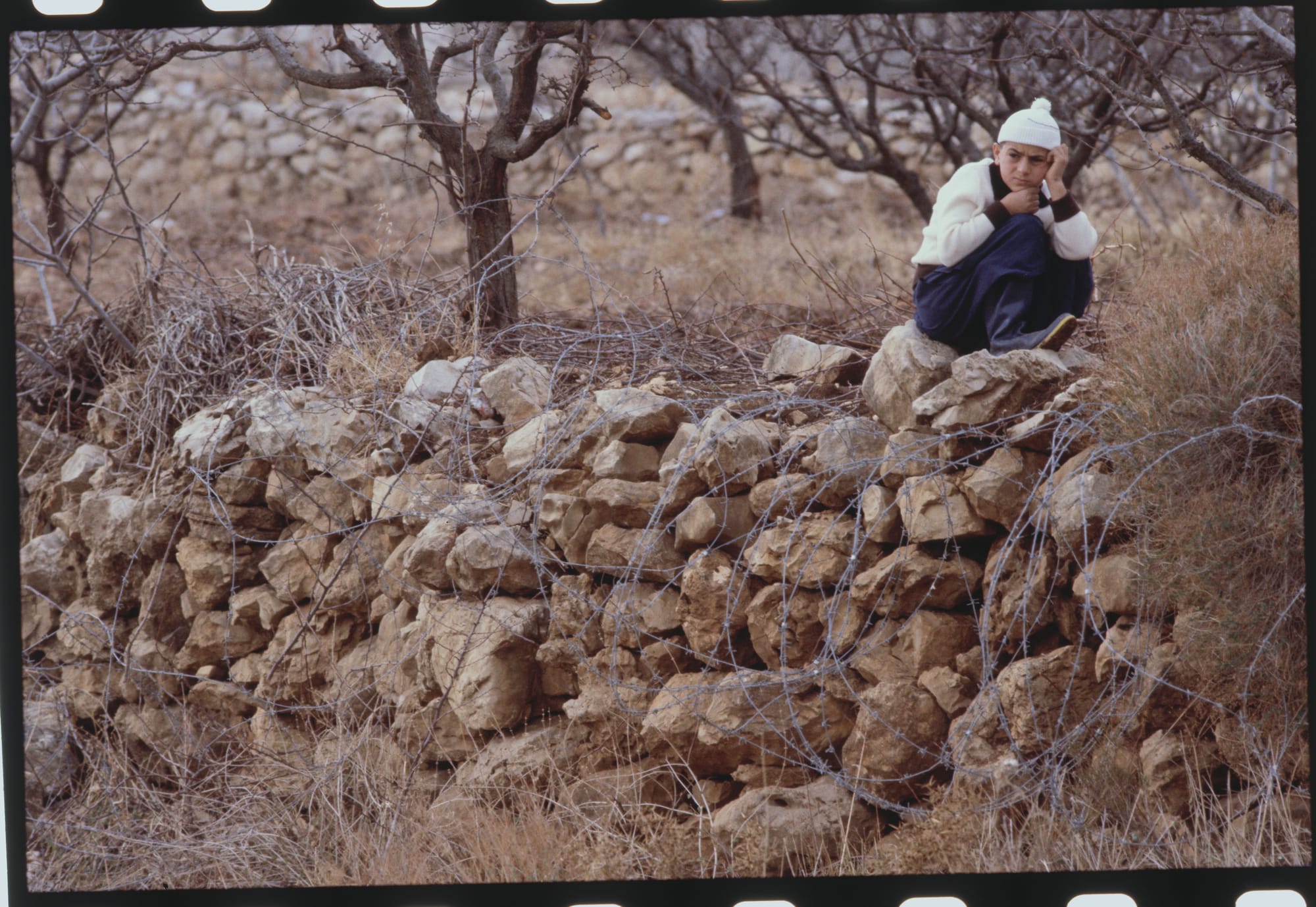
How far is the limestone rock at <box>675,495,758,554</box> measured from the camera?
301cm

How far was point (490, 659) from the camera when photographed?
314cm

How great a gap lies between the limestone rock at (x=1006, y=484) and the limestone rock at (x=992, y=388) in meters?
0.10

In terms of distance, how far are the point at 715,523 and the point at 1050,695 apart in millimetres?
917

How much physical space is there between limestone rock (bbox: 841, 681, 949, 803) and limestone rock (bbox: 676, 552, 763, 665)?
37 cm

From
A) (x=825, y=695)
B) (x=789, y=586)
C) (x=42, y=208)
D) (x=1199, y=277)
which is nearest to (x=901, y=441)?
(x=789, y=586)

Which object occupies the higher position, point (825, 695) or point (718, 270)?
point (718, 270)

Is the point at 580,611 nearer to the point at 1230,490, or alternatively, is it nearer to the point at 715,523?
the point at 715,523

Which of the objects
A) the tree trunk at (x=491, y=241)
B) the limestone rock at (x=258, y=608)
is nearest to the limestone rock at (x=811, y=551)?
the tree trunk at (x=491, y=241)

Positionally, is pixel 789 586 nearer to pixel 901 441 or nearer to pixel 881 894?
pixel 901 441

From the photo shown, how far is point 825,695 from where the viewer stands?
2918 millimetres

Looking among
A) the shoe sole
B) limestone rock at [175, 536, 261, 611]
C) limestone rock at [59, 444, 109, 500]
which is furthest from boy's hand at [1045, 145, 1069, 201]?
limestone rock at [59, 444, 109, 500]

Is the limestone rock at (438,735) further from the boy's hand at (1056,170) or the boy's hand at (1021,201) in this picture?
the boy's hand at (1056,170)

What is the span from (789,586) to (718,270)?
3800 millimetres

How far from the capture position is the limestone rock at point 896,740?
282 centimetres
